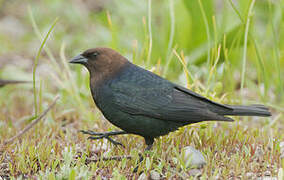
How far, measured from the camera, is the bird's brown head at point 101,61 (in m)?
3.65

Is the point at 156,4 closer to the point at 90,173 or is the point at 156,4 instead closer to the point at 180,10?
the point at 180,10

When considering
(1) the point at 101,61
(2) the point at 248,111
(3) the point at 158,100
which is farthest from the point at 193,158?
(1) the point at 101,61

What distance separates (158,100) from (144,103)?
12 cm

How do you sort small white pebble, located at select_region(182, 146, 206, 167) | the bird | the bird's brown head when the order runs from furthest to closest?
the bird's brown head < the bird < small white pebble, located at select_region(182, 146, 206, 167)

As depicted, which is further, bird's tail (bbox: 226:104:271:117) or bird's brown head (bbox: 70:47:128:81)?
bird's brown head (bbox: 70:47:128:81)

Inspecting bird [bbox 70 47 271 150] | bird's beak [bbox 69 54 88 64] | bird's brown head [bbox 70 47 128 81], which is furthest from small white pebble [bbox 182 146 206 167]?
bird's beak [bbox 69 54 88 64]

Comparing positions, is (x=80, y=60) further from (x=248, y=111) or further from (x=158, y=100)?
(x=248, y=111)

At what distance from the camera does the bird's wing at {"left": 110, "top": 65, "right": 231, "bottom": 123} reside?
338 centimetres

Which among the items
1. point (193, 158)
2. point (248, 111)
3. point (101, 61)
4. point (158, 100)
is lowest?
point (193, 158)

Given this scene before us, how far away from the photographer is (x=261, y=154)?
3498 millimetres

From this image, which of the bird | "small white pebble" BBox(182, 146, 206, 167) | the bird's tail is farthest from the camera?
the bird's tail

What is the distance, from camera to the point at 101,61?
12.0ft

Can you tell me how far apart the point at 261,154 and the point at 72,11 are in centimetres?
562

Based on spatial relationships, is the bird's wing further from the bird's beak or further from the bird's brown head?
the bird's beak
